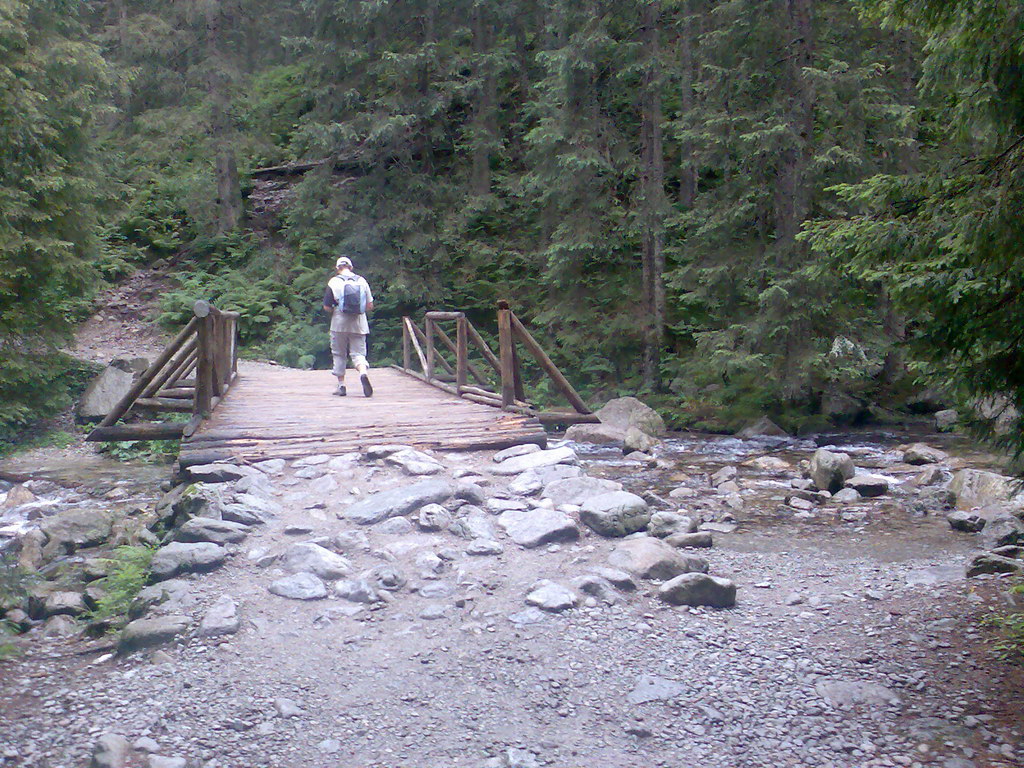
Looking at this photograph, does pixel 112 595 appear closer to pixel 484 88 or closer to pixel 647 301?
pixel 647 301

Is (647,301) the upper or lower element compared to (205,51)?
lower

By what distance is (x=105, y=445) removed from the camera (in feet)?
49.1

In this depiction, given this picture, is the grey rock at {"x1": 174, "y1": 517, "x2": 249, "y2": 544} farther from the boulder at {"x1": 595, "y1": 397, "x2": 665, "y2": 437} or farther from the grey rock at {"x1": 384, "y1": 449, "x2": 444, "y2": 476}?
the boulder at {"x1": 595, "y1": 397, "x2": 665, "y2": 437}

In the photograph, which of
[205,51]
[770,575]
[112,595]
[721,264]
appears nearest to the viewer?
[112,595]

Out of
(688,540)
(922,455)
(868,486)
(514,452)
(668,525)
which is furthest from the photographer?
(922,455)

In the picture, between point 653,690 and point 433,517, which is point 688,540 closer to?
point 433,517

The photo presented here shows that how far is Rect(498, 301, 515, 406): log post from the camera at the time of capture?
31.1ft

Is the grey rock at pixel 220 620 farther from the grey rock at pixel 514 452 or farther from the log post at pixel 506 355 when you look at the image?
the log post at pixel 506 355

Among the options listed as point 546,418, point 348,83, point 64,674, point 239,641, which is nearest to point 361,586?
point 239,641

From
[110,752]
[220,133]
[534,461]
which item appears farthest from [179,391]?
[220,133]

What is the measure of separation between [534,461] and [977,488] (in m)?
5.57

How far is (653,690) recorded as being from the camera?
4398 millimetres

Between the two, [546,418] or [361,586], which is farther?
[546,418]

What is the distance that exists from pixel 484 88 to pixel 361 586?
18615 millimetres
